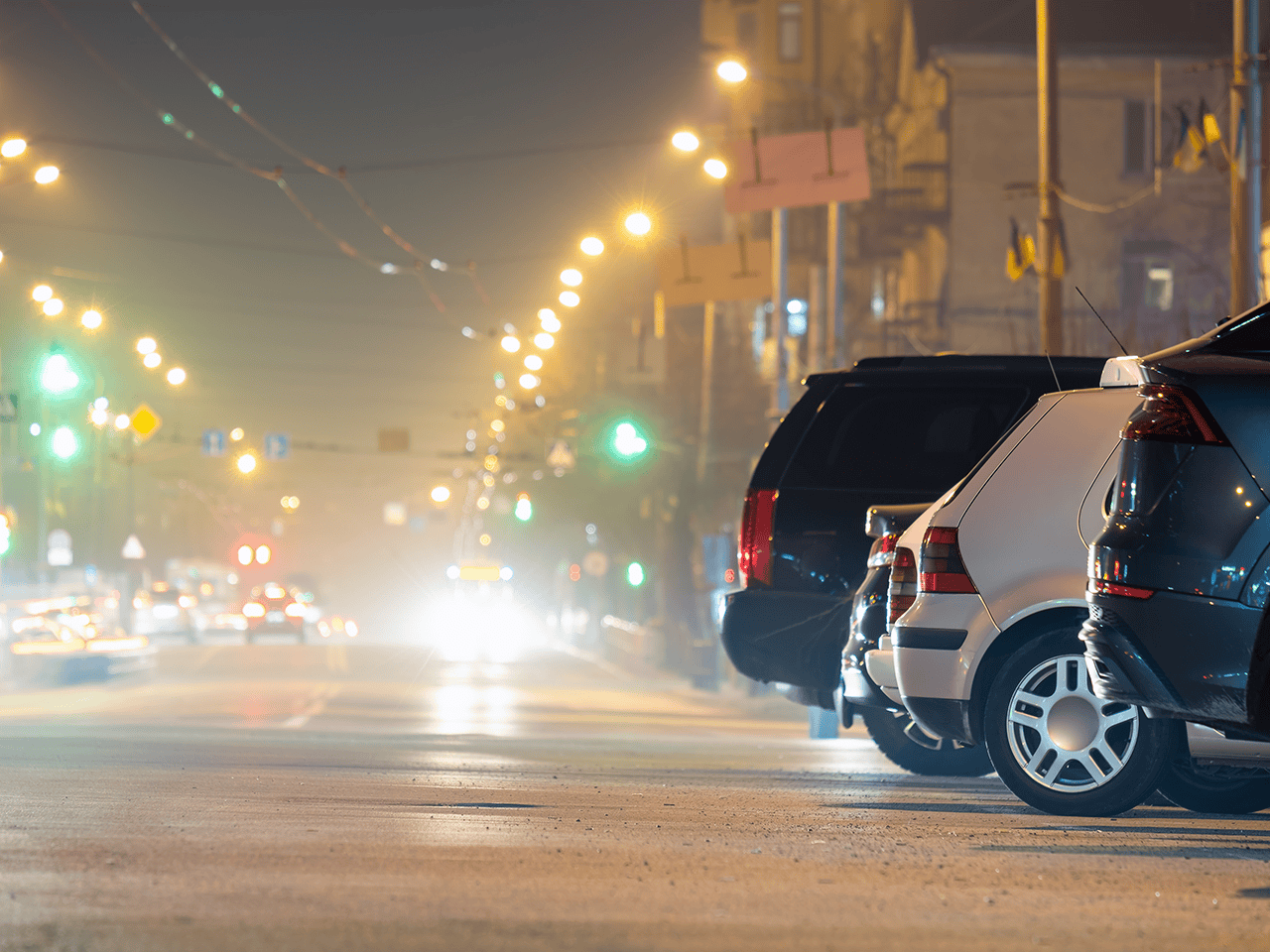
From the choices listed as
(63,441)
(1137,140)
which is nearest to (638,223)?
(63,441)

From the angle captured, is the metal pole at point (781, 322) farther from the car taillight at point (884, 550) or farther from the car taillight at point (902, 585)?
the car taillight at point (902, 585)

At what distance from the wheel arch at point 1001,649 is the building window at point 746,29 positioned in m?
63.3

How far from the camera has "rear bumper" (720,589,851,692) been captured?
1194cm

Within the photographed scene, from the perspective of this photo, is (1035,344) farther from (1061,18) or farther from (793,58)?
(793,58)

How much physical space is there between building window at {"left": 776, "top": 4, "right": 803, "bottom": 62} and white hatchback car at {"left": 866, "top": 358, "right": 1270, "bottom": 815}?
57518mm

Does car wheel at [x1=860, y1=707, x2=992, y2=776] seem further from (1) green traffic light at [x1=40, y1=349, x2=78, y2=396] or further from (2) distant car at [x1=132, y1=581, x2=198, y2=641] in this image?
(2) distant car at [x1=132, y1=581, x2=198, y2=641]

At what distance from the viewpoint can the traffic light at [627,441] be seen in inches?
1441

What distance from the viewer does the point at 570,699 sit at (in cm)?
3181

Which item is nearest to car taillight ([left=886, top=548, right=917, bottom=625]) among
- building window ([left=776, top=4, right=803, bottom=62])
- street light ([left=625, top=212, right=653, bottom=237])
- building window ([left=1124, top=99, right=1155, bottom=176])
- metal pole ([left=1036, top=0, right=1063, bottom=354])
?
metal pole ([left=1036, top=0, right=1063, bottom=354])

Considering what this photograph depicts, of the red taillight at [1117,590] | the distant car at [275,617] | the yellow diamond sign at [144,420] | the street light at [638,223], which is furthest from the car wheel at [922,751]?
the distant car at [275,617]

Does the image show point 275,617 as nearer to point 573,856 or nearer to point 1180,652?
point 573,856

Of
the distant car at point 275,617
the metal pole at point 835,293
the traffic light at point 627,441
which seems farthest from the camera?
the distant car at point 275,617

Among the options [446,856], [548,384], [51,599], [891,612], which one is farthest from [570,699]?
[548,384]

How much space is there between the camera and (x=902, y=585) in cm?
995
